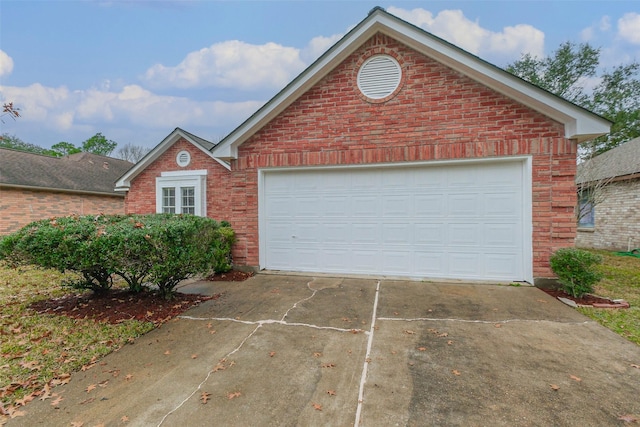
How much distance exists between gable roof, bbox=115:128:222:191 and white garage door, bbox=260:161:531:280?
174 inches

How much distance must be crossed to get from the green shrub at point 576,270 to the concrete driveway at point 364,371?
31.5 inches

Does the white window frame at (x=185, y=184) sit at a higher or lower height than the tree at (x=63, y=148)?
lower

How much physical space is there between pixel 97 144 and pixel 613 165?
48.7m

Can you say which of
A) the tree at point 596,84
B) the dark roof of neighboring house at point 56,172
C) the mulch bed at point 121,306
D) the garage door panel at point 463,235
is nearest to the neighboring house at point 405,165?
the garage door panel at point 463,235

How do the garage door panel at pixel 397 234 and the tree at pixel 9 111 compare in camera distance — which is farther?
the garage door panel at pixel 397 234

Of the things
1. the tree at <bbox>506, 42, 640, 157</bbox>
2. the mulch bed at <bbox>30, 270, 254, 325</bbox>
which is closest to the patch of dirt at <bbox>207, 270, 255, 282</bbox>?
the mulch bed at <bbox>30, 270, 254, 325</bbox>

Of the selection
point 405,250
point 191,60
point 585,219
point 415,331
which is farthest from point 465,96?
point 191,60

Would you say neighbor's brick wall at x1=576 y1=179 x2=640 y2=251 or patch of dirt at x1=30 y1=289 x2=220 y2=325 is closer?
patch of dirt at x1=30 y1=289 x2=220 y2=325

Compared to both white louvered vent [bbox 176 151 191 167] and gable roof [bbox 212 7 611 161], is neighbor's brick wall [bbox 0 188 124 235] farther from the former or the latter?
gable roof [bbox 212 7 611 161]

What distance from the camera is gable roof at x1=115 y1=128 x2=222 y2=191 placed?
10648mm

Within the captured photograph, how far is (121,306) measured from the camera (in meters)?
4.85

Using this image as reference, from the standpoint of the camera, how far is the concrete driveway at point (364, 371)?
2.28 meters

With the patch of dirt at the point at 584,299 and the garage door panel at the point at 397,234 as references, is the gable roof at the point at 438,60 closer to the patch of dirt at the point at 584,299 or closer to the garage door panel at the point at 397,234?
the patch of dirt at the point at 584,299

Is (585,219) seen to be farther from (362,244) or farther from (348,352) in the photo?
(348,352)
